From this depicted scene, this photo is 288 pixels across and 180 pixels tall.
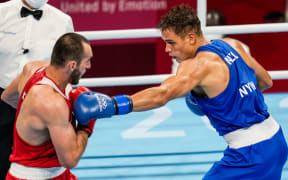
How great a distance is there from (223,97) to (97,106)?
66 centimetres

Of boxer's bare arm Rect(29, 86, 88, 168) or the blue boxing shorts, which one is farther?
the blue boxing shorts

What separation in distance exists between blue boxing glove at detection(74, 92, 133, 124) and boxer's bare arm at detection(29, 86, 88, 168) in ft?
0.26

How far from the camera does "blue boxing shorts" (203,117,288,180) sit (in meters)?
2.33

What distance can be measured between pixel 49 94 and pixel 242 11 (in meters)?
4.51

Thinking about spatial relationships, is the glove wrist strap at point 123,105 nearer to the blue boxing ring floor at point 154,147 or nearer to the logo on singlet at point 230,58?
the logo on singlet at point 230,58

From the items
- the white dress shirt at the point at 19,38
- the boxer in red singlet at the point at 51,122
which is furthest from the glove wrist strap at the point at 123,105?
the white dress shirt at the point at 19,38

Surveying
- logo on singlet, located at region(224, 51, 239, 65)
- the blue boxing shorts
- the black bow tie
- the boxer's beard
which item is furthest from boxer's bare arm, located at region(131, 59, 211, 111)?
the black bow tie

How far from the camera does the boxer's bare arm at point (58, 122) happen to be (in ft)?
6.61

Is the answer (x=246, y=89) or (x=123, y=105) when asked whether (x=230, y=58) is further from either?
(x=123, y=105)

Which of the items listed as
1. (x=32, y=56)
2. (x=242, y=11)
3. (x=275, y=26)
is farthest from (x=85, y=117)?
(x=242, y=11)

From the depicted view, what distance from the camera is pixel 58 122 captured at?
6.61 feet

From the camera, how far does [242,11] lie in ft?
19.8

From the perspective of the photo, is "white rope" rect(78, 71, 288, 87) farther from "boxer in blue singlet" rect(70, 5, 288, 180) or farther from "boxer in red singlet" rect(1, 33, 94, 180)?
"boxer in red singlet" rect(1, 33, 94, 180)

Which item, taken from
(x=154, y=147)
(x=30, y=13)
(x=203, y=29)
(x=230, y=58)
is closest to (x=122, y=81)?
(x=154, y=147)
